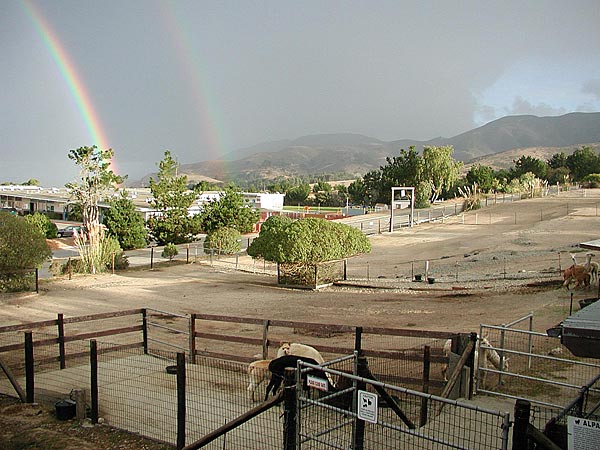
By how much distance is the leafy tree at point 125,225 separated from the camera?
5275cm

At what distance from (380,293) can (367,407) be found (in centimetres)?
1918

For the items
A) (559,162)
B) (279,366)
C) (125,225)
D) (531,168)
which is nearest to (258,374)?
(279,366)

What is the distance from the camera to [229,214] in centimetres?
5706

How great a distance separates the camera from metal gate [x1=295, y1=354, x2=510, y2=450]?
5566 mm

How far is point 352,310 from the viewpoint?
20.9m

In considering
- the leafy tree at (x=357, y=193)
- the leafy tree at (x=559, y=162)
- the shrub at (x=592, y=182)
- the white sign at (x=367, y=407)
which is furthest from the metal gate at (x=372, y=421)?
the leafy tree at (x=357, y=193)

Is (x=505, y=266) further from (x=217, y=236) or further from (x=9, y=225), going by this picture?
(x=9, y=225)

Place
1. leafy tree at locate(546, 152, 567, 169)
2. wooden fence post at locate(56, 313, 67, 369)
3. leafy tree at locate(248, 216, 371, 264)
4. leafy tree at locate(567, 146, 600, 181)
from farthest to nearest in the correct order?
leafy tree at locate(546, 152, 567, 169) < leafy tree at locate(567, 146, 600, 181) < leafy tree at locate(248, 216, 371, 264) < wooden fence post at locate(56, 313, 67, 369)

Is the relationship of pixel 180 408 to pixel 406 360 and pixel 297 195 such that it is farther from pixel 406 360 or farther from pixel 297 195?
pixel 297 195

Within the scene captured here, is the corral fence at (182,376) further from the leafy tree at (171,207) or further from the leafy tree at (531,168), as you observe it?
the leafy tree at (531,168)

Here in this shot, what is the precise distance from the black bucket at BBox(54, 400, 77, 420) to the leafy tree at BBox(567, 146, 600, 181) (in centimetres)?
10761

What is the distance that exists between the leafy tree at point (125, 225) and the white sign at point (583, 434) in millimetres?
51051

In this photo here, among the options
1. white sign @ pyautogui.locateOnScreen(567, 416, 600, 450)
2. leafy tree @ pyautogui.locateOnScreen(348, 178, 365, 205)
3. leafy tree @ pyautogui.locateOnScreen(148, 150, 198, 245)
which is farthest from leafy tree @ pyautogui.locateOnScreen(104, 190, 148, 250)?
leafy tree @ pyautogui.locateOnScreen(348, 178, 365, 205)

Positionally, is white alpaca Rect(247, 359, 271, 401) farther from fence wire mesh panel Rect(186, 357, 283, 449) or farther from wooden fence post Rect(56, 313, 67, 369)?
wooden fence post Rect(56, 313, 67, 369)
